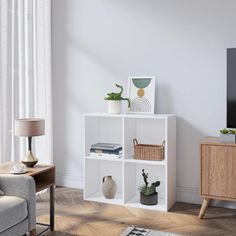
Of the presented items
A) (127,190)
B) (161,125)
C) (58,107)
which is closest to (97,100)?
(58,107)

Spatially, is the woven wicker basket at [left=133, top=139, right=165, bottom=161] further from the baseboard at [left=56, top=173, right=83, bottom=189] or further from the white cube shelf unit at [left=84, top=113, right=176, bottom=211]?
the baseboard at [left=56, top=173, right=83, bottom=189]

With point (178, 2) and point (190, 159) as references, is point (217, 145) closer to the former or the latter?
point (190, 159)

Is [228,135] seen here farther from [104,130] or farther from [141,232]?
[104,130]

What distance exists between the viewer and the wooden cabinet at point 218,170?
125 inches

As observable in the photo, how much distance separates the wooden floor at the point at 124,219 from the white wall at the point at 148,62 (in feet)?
1.42

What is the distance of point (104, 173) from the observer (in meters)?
4.17

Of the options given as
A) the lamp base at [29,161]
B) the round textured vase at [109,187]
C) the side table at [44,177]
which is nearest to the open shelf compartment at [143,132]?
the round textured vase at [109,187]

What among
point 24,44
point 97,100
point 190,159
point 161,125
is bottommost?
point 190,159

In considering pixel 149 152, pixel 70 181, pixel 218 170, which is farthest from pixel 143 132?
pixel 70 181

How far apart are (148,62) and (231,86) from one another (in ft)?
3.25

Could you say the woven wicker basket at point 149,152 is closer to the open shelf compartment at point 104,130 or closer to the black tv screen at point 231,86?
the open shelf compartment at point 104,130

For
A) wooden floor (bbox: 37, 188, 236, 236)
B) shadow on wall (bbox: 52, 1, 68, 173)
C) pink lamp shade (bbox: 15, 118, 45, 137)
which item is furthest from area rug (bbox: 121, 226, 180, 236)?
shadow on wall (bbox: 52, 1, 68, 173)

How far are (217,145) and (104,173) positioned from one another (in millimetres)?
1489

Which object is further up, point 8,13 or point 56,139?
point 8,13
